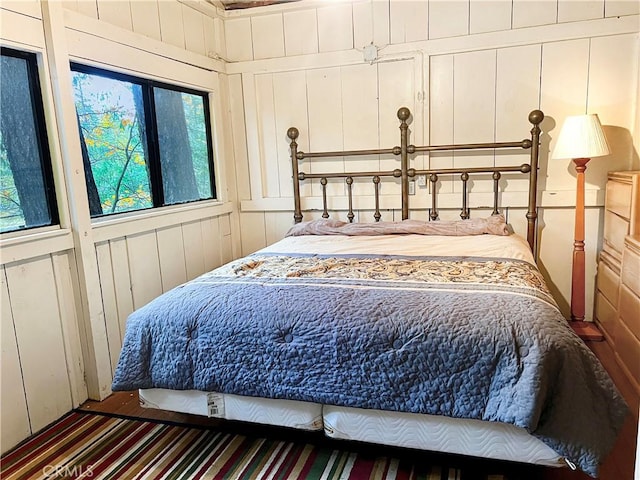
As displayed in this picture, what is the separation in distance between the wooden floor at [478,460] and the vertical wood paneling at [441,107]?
1.49 meters

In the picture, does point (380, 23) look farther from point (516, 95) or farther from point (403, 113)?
point (516, 95)

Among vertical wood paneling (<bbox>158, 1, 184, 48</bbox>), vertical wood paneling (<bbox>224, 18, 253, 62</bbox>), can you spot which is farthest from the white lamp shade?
vertical wood paneling (<bbox>158, 1, 184, 48</bbox>)

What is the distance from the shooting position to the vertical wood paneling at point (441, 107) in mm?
2980

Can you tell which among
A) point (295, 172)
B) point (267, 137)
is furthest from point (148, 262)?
point (267, 137)

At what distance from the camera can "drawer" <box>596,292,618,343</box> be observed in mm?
2484

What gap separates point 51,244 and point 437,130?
2.35m

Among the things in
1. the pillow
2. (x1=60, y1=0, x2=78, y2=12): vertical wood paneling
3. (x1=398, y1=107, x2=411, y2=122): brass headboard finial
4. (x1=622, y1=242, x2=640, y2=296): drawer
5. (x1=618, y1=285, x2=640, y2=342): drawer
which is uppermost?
(x1=60, y1=0, x2=78, y2=12): vertical wood paneling

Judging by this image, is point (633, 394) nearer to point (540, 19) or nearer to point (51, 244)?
point (540, 19)

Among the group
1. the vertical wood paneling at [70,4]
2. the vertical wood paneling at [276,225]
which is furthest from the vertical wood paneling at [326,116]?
the vertical wood paneling at [70,4]

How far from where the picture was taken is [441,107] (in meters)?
3.02

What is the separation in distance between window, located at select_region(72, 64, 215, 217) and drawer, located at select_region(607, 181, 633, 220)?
2592 millimetres

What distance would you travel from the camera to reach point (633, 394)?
2.06 meters

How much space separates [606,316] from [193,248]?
2601 mm

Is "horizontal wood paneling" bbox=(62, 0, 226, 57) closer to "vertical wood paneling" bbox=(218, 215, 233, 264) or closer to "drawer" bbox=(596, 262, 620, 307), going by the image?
"vertical wood paneling" bbox=(218, 215, 233, 264)
